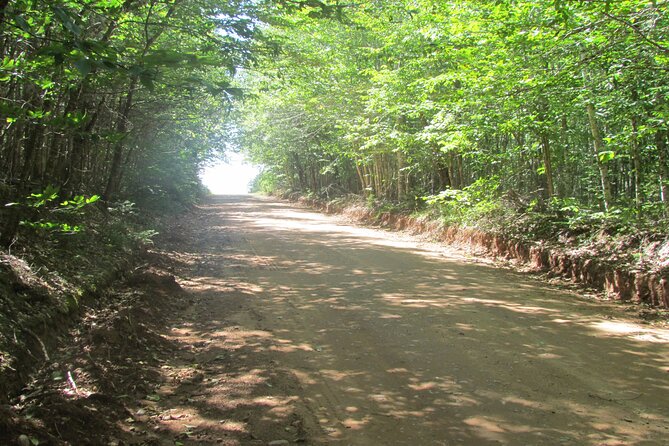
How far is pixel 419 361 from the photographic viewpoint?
462cm

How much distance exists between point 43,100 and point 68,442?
4682mm

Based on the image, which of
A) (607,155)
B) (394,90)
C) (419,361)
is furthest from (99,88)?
(394,90)

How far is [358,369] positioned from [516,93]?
20.4 ft

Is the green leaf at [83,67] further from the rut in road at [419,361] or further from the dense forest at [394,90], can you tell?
the rut in road at [419,361]

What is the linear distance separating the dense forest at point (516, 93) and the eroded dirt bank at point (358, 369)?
310 centimetres

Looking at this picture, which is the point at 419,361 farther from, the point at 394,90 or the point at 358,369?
the point at 394,90

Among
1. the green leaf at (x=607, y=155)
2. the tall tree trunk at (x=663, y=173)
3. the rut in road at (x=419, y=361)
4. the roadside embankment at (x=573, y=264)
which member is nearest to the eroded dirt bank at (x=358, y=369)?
the rut in road at (x=419, y=361)

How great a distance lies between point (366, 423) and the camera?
11.4ft

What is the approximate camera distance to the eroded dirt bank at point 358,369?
335cm

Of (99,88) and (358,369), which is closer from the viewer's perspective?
(358,369)

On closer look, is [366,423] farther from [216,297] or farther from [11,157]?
[11,157]

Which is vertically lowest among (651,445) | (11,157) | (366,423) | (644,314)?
(366,423)

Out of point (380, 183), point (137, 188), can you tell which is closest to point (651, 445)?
point (137, 188)

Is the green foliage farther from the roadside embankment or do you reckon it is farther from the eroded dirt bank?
the roadside embankment
